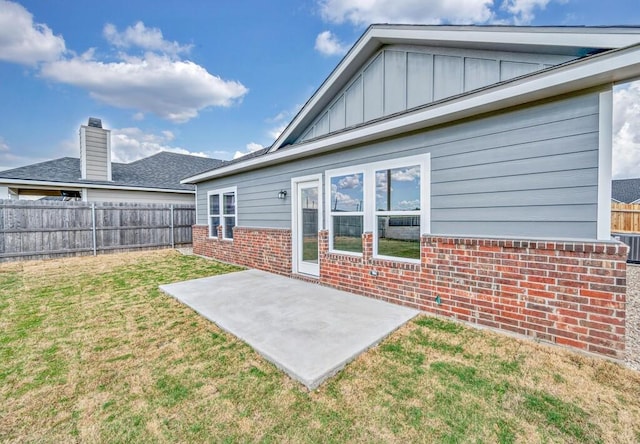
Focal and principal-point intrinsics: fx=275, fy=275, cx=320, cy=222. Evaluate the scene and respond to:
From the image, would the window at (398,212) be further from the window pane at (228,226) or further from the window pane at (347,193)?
the window pane at (228,226)

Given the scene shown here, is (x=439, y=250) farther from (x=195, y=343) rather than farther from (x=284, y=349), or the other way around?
(x=195, y=343)

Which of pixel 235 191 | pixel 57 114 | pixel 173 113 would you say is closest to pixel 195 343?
pixel 235 191

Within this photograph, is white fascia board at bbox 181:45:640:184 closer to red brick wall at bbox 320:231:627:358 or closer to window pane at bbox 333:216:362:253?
window pane at bbox 333:216:362:253

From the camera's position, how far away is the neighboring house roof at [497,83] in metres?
2.66

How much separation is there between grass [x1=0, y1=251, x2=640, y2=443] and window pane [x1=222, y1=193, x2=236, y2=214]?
5147 millimetres

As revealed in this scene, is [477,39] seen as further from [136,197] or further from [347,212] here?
[136,197]

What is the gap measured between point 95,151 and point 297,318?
1280 cm

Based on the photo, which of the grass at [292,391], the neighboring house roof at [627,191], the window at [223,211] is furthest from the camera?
the neighboring house roof at [627,191]

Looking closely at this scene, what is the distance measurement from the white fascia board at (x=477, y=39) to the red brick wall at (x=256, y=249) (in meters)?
3.02

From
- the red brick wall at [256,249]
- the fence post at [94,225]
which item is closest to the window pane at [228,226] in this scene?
the red brick wall at [256,249]

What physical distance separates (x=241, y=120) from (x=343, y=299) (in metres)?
12.9

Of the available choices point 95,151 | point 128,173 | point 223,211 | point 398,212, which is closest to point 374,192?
point 398,212

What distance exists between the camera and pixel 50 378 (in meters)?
2.55

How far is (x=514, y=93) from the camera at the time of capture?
3092 mm
